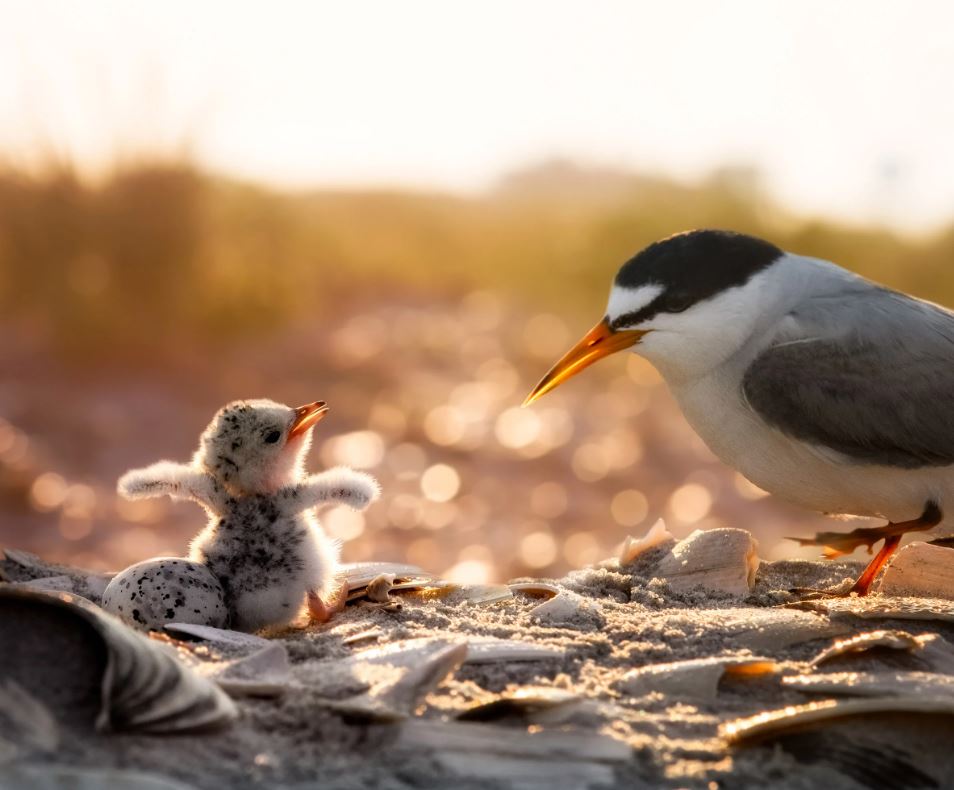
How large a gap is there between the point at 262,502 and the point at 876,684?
1691 millimetres

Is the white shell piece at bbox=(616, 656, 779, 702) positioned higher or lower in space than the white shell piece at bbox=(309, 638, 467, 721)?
lower

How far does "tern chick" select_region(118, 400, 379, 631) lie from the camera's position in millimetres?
3131

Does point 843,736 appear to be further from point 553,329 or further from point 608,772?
point 553,329

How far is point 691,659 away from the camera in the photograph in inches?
102

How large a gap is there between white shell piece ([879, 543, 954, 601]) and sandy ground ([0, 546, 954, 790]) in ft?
2.31

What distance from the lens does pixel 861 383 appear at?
354cm

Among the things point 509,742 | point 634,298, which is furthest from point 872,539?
point 509,742

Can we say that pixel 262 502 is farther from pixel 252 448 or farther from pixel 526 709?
pixel 526 709

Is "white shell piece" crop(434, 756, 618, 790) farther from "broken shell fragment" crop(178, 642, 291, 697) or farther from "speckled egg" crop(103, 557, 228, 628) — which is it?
"speckled egg" crop(103, 557, 228, 628)

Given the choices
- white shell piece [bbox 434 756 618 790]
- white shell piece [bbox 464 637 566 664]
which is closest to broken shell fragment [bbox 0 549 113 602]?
white shell piece [bbox 464 637 566 664]

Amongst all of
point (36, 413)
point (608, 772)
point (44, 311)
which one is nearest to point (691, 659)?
point (608, 772)

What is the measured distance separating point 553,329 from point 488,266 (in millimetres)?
1498

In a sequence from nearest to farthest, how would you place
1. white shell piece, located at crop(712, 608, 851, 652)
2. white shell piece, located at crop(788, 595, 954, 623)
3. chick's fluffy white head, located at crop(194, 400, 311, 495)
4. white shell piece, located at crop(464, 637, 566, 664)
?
white shell piece, located at crop(464, 637, 566, 664)
white shell piece, located at crop(712, 608, 851, 652)
white shell piece, located at crop(788, 595, 954, 623)
chick's fluffy white head, located at crop(194, 400, 311, 495)

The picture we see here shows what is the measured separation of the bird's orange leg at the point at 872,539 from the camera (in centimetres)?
353
